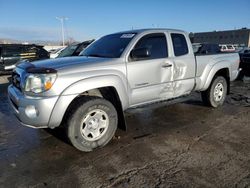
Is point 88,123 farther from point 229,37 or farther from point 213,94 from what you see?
point 229,37

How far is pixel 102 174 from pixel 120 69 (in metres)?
1.71

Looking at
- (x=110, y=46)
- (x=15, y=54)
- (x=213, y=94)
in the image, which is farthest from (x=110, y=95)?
(x=15, y=54)

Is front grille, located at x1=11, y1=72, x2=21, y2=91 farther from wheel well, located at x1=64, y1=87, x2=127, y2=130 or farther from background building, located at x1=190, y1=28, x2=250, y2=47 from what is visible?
background building, located at x1=190, y1=28, x2=250, y2=47

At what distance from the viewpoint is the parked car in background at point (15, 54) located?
13062mm

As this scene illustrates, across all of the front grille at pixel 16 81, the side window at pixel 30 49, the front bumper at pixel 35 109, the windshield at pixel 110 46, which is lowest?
the front bumper at pixel 35 109

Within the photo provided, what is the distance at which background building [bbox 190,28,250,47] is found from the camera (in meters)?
71.6

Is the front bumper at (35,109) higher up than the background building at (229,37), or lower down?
lower down

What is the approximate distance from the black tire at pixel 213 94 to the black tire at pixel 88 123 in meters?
3.07

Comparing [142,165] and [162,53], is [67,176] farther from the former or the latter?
[162,53]

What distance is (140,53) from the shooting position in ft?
14.8

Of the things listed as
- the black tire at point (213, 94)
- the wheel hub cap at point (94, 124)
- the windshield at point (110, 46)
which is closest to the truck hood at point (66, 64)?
the windshield at point (110, 46)

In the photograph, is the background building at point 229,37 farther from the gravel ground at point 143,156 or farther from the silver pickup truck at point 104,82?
the gravel ground at point 143,156

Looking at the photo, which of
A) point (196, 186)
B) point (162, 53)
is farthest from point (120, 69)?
point (196, 186)

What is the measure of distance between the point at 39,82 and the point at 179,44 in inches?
120
